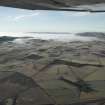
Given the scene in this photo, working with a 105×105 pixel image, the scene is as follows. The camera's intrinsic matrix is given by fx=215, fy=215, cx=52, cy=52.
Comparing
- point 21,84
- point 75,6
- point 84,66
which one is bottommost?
point 84,66

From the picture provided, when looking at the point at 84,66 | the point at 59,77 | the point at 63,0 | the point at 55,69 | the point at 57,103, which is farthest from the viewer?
the point at 84,66

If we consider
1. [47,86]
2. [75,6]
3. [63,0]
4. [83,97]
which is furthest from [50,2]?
[83,97]

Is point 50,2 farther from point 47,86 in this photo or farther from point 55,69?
point 55,69

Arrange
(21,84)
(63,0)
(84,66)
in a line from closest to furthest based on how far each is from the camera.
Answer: (63,0)
(21,84)
(84,66)

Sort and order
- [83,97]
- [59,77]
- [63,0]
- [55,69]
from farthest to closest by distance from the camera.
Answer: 1. [55,69]
2. [59,77]
3. [63,0]
4. [83,97]

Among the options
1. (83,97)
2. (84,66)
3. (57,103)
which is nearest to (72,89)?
(83,97)

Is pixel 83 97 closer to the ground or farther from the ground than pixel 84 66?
farther from the ground

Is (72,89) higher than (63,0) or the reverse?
the reverse

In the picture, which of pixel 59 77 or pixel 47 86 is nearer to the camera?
pixel 47 86

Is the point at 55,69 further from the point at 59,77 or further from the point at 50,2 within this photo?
the point at 50,2
